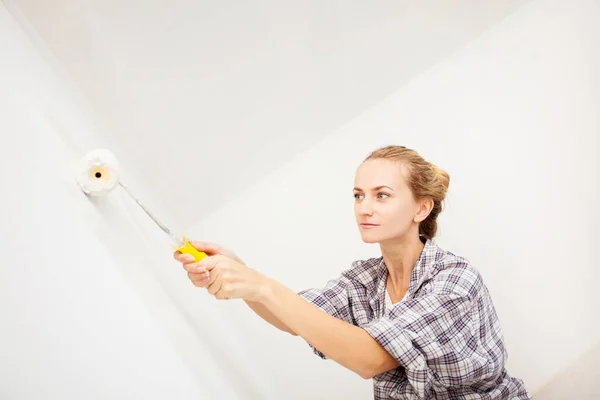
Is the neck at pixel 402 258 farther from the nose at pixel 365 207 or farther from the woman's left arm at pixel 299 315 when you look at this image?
the woman's left arm at pixel 299 315

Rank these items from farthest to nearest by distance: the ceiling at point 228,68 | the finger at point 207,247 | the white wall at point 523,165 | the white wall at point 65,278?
the white wall at point 523,165
the ceiling at point 228,68
the finger at point 207,247
the white wall at point 65,278

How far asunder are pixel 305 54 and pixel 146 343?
0.87 metres

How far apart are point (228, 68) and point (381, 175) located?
411 mm

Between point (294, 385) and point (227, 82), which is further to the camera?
point (294, 385)

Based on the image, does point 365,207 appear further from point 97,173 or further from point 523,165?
point 523,165

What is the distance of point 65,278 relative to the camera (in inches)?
28.6

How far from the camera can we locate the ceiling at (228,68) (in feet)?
3.72

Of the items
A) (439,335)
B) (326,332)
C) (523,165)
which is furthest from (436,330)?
(523,165)

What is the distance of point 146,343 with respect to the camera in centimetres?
87

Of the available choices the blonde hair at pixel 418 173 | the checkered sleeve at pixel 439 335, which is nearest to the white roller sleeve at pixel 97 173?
the checkered sleeve at pixel 439 335

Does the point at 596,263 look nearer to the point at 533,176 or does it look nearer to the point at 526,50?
the point at 533,176

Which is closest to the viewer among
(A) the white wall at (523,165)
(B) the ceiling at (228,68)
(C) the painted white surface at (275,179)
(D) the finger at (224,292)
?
(C) the painted white surface at (275,179)

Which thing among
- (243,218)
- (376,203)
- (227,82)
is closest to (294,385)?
(243,218)

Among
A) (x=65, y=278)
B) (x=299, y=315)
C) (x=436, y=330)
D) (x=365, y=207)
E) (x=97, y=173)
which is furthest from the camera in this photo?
(x=365, y=207)
